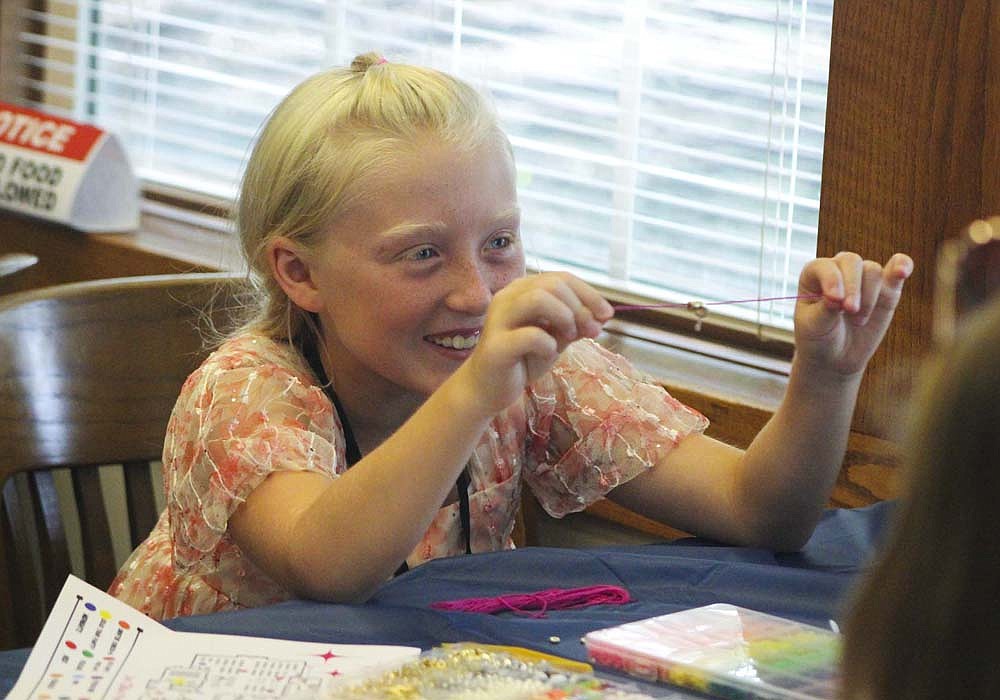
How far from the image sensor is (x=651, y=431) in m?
1.38

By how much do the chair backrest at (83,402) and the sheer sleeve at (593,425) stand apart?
398mm

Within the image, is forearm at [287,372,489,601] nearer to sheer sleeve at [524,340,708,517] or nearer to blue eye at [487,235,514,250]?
blue eye at [487,235,514,250]

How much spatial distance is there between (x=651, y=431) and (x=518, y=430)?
0.14 metres

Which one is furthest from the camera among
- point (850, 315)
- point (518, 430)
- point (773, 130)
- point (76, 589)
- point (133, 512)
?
point (773, 130)

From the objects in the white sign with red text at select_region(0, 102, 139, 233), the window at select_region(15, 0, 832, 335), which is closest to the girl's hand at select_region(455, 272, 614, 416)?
the window at select_region(15, 0, 832, 335)

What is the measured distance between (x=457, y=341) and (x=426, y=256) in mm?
78

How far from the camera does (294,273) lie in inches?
52.8

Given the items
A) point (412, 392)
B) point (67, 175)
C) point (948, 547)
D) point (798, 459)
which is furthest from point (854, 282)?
point (67, 175)

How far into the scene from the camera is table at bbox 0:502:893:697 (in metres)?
0.93

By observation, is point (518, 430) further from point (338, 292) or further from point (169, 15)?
point (169, 15)

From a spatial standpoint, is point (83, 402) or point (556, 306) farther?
point (83, 402)

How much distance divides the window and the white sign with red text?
26 cm

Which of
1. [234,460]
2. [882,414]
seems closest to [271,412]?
[234,460]

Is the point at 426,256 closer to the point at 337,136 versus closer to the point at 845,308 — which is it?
the point at 337,136
